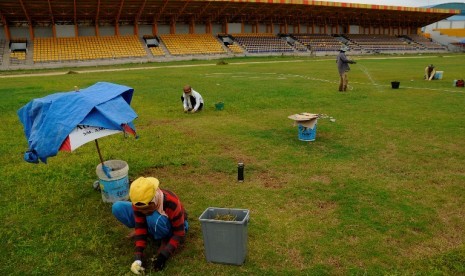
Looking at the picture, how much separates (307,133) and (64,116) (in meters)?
5.73

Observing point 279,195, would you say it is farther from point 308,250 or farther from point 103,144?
point 103,144

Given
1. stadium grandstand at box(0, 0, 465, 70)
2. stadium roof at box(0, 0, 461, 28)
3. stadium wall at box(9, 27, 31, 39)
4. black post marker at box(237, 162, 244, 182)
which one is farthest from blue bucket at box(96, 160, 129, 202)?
stadium wall at box(9, 27, 31, 39)

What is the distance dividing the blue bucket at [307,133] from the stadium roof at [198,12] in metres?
39.1

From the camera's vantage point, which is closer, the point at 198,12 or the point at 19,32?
the point at 19,32

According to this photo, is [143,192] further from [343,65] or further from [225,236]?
[343,65]

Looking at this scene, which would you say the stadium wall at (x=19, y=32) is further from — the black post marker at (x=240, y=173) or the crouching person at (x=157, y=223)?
the crouching person at (x=157, y=223)

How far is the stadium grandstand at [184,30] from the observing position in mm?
41875

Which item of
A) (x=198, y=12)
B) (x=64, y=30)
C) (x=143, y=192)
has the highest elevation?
(x=198, y=12)

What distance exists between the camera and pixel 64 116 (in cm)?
465

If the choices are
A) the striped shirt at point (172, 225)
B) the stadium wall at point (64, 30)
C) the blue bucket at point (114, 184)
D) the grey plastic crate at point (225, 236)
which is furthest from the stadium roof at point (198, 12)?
the grey plastic crate at point (225, 236)

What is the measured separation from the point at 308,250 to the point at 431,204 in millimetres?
2375

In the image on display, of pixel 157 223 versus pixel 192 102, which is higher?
pixel 192 102

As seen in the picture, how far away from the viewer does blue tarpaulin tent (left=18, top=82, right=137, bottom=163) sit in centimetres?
453

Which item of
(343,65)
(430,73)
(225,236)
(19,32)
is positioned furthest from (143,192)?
(19,32)
